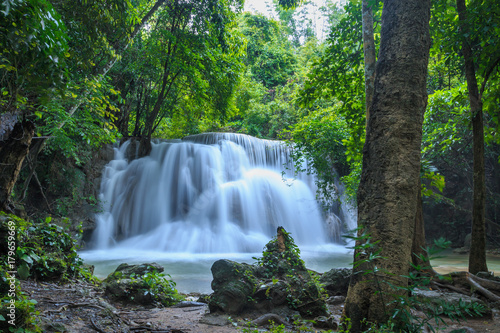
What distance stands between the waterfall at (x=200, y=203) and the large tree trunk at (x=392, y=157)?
31.4 ft

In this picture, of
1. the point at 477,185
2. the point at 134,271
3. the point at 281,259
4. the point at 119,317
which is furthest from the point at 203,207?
the point at 119,317

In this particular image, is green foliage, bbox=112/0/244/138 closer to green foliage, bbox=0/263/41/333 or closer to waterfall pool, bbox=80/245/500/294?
waterfall pool, bbox=80/245/500/294

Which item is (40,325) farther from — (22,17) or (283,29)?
(283,29)

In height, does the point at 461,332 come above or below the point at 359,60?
below

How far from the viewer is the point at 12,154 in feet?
15.6

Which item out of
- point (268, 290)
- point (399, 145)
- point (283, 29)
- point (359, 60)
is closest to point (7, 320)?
Answer: point (268, 290)

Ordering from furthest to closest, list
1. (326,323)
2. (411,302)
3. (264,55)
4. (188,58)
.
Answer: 1. (264,55)
2. (188,58)
3. (326,323)
4. (411,302)

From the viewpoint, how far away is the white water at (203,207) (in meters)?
12.4

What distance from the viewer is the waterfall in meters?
12.7

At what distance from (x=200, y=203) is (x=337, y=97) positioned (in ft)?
29.0

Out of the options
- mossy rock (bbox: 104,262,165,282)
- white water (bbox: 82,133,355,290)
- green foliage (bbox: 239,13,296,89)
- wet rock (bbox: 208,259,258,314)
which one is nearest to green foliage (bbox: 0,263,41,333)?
Result: wet rock (bbox: 208,259,258,314)

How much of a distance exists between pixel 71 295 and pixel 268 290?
2313 millimetres

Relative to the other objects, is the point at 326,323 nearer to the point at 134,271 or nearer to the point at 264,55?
the point at 134,271

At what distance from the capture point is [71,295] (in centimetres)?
352
